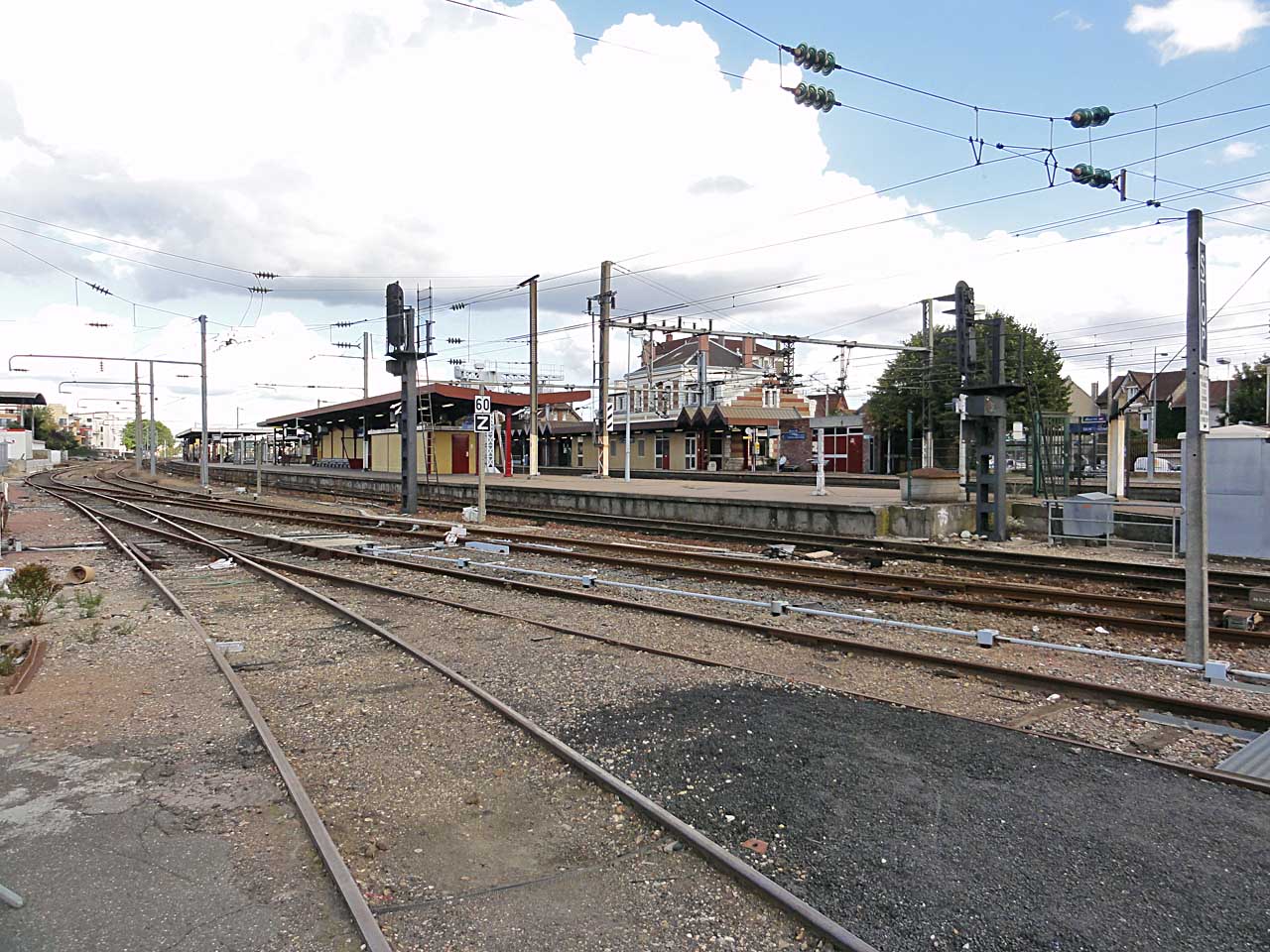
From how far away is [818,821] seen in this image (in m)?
4.47

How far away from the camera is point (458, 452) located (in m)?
43.6

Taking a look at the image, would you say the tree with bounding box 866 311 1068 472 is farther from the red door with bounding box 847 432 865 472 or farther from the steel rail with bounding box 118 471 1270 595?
the steel rail with bounding box 118 471 1270 595

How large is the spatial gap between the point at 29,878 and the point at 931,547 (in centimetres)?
1469

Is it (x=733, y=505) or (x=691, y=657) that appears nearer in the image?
(x=691, y=657)

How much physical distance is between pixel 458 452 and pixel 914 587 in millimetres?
34002

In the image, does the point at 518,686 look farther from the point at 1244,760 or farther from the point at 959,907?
the point at 1244,760

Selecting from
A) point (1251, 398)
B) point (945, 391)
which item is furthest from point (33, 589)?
point (1251, 398)

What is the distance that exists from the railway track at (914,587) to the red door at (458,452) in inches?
990

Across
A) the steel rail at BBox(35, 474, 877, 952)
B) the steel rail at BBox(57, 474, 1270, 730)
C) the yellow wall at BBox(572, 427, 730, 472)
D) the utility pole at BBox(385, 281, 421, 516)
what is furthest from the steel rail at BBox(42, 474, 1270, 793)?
the yellow wall at BBox(572, 427, 730, 472)

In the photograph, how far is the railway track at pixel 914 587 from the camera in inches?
392

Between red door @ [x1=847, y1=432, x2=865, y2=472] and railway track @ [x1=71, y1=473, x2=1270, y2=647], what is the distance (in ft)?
123

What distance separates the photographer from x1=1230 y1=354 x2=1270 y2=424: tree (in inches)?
2119

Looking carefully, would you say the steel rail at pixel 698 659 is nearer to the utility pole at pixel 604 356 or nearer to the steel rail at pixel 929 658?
the steel rail at pixel 929 658

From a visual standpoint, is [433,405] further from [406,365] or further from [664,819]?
[664,819]
